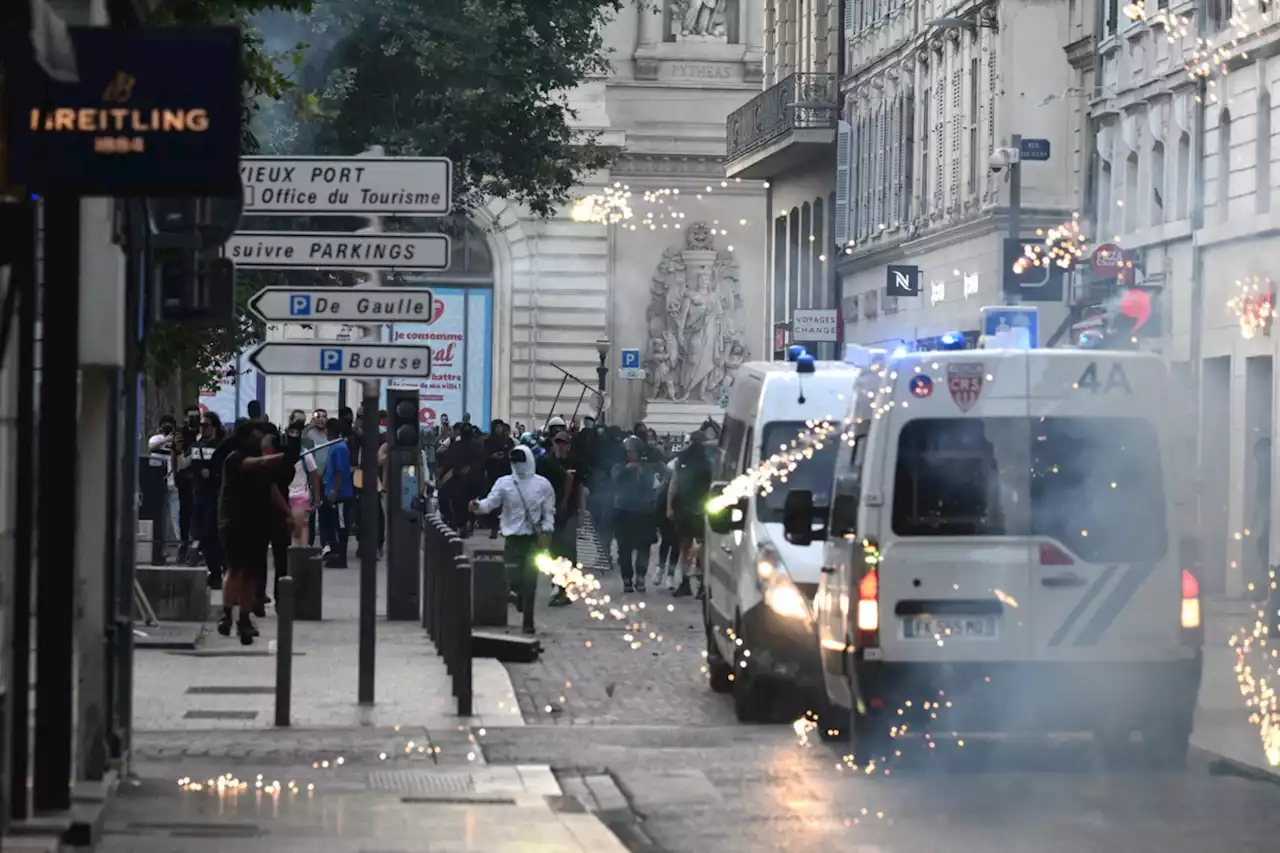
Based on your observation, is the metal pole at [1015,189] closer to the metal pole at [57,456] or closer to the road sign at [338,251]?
the road sign at [338,251]

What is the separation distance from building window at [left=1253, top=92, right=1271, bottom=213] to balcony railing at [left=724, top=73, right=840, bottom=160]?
21361 mm

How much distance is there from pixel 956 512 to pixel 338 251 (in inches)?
192

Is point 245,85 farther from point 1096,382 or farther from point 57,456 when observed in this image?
point 57,456

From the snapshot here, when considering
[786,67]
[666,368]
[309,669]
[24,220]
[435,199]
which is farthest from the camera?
[666,368]

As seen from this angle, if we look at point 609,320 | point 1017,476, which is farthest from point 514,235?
point 1017,476

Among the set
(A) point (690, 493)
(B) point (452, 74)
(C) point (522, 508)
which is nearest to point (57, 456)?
(C) point (522, 508)

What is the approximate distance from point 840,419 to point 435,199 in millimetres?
2767

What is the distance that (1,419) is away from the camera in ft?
29.3

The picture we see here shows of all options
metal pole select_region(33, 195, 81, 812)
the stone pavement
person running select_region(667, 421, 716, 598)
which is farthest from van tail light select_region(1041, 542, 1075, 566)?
person running select_region(667, 421, 716, 598)

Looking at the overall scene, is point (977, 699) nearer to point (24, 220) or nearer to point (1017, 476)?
point (1017, 476)

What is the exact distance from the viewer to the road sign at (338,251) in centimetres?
1598

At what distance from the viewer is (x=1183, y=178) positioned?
30719 millimetres

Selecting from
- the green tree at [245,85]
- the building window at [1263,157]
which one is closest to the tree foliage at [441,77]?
the green tree at [245,85]

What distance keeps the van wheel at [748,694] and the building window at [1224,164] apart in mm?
14269
